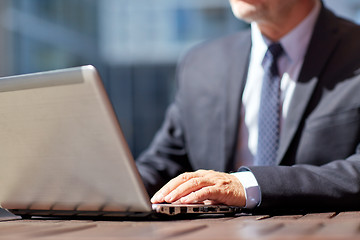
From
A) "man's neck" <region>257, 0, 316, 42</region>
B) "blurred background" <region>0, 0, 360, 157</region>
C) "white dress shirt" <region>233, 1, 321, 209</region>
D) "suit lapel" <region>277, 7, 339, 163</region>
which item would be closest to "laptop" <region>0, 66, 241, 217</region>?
"suit lapel" <region>277, 7, 339, 163</region>

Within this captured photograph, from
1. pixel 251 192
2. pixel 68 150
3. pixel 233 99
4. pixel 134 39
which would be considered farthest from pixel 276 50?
pixel 134 39

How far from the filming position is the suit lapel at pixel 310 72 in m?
1.41

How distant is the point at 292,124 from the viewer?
4.62ft

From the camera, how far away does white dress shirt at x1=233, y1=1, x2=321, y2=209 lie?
1.53 metres

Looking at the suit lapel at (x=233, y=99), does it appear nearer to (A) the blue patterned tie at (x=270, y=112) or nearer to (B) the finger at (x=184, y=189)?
(A) the blue patterned tie at (x=270, y=112)

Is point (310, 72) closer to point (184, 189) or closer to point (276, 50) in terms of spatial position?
point (276, 50)

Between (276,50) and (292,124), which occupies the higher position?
(276,50)

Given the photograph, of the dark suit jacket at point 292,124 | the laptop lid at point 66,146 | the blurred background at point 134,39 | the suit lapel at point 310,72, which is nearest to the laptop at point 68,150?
the laptop lid at point 66,146

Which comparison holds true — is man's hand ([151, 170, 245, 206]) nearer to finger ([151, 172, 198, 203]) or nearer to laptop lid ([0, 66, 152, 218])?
finger ([151, 172, 198, 203])

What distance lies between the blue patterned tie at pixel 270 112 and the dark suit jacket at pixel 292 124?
5 centimetres

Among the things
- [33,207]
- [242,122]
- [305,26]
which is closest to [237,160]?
[242,122]

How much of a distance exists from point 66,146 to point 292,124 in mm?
776

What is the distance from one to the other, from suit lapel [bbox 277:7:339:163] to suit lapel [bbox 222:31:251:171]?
0.17 metres

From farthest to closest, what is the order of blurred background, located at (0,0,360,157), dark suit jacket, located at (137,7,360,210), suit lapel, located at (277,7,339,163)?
1. blurred background, located at (0,0,360,157)
2. suit lapel, located at (277,7,339,163)
3. dark suit jacket, located at (137,7,360,210)
